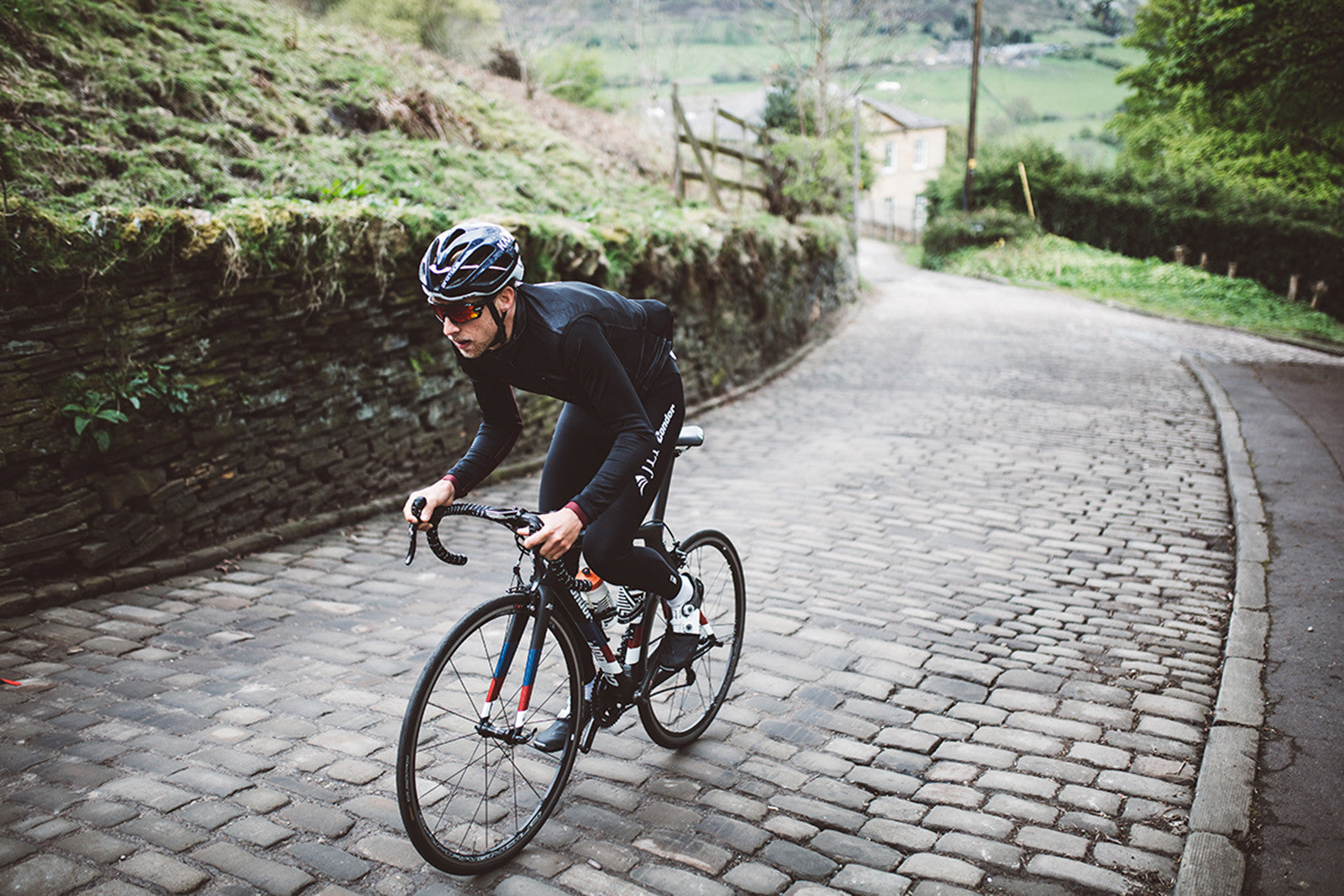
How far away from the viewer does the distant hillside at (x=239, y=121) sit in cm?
754

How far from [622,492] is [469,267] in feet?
2.99

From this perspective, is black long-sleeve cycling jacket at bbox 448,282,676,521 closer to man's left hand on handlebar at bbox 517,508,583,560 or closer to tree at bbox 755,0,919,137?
man's left hand on handlebar at bbox 517,508,583,560

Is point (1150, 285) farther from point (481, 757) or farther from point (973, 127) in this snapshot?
point (481, 757)

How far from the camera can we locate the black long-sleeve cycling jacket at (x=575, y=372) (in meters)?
3.05

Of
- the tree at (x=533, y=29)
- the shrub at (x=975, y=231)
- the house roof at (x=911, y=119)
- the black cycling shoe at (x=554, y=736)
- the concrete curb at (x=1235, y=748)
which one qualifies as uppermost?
the house roof at (x=911, y=119)

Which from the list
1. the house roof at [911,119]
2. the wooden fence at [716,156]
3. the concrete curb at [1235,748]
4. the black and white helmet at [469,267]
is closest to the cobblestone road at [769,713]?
the concrete curb at [1235,748]

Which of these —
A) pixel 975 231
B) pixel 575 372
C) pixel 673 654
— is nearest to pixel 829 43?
pixel 975 231

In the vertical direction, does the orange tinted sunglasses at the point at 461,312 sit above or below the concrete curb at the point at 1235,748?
above

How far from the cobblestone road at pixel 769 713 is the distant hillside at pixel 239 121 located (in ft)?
9.74

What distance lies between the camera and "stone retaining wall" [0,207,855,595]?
5223mm

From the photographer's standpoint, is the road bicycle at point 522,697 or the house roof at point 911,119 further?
the house roof at point 911,119

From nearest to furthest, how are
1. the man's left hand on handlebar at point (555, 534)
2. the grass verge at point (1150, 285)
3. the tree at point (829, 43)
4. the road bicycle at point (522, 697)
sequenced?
the man's left hand on handlebar at point (555, 534), the road bicycle at point (522, 697), the grass verge at point (1150, 285), the tree at point (829, 43)

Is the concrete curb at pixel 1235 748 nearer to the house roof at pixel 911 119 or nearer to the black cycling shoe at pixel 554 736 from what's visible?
the black cycling shoe at pixel 554 736

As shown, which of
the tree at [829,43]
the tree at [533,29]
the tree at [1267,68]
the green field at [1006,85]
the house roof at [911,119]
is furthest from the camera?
the house roof at [911,119]
